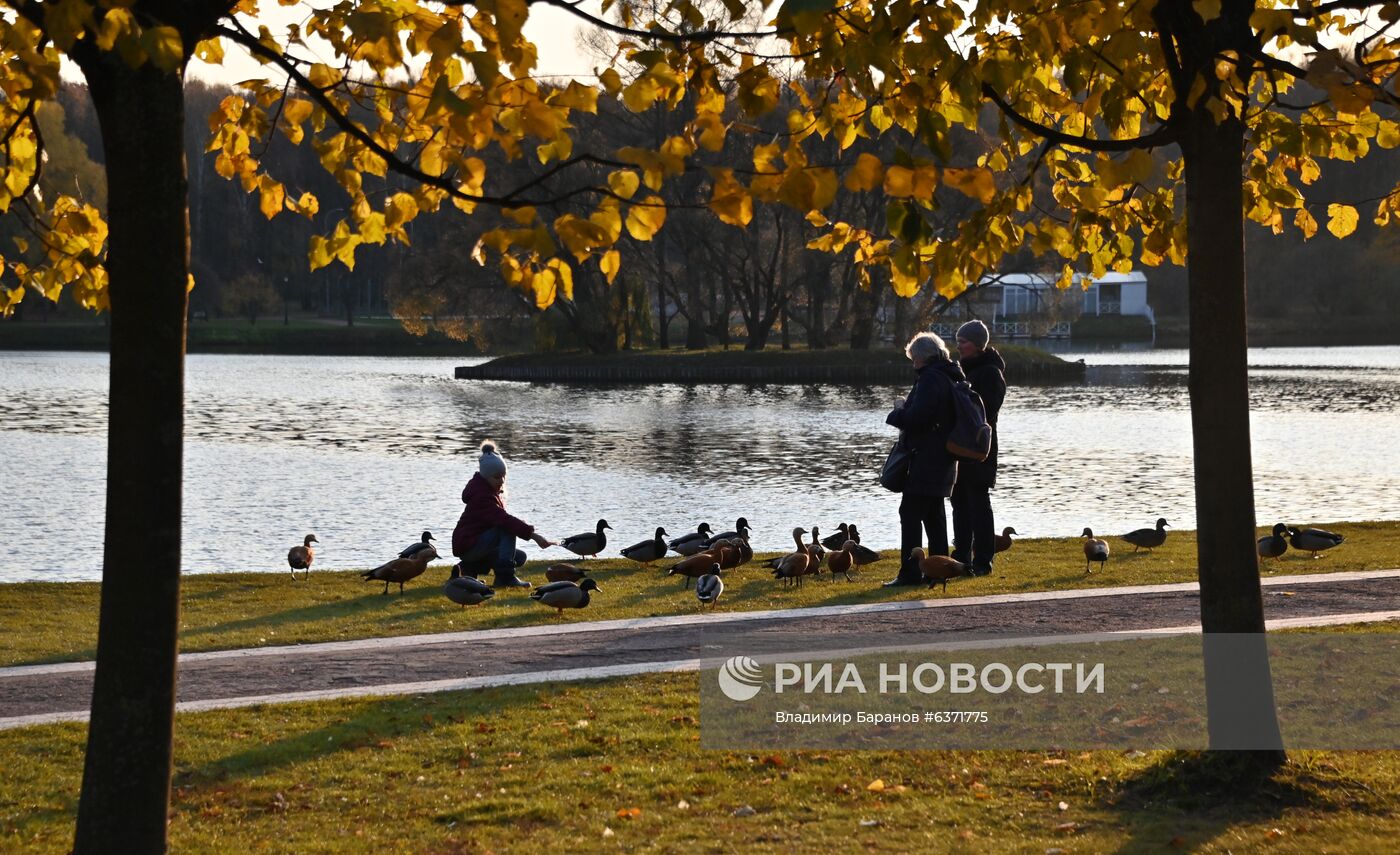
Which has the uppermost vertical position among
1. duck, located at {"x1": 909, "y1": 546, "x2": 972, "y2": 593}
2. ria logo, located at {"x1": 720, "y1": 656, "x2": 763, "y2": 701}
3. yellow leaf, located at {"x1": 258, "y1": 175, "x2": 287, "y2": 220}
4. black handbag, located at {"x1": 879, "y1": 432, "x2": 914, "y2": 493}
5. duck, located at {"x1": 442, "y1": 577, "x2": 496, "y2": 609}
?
yellow leaf, located at {"x1": 258, "y1": 175, "x2": 287, "y2": 220}

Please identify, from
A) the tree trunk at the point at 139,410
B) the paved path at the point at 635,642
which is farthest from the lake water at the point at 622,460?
the tree trunk at the point at 139,410

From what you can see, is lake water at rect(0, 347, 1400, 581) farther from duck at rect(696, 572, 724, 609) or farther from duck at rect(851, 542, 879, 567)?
duck at rect(696, 572, 724, 609)

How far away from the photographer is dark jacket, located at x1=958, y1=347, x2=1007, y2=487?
548 inches

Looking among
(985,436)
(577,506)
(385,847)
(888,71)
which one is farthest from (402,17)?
(577,506)

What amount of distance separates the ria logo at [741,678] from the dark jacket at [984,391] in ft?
15.5

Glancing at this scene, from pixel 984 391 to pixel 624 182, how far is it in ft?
30.4

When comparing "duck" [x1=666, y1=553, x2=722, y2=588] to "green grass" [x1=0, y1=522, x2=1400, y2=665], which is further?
"duck" [x1=666, y1=553, x2=722, y2=588]

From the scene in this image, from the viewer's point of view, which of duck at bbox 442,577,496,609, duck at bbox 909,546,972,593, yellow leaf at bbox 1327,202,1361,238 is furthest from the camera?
duck at bbox 909,546,972,593

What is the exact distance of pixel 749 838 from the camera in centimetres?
618

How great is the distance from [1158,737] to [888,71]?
3.68m

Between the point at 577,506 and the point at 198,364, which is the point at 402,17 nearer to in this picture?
the point at 577,506

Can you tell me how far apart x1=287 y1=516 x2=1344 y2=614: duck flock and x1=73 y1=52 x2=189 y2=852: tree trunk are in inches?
267

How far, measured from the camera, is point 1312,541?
15.8m

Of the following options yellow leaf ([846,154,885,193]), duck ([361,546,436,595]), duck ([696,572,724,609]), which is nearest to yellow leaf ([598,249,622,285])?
yellow leaf ([846,154,885,193])
